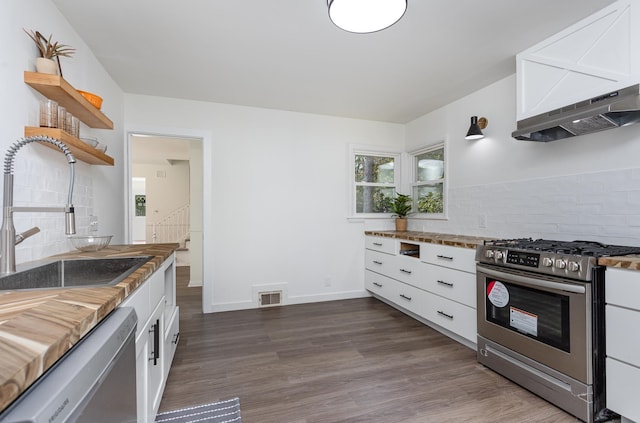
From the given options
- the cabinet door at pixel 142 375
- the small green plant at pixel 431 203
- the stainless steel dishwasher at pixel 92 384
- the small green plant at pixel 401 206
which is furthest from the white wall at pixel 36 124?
the small green plant at pixel 431 203

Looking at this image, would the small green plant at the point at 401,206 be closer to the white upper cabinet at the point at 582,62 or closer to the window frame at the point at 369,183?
the window frame at the point at 369,183

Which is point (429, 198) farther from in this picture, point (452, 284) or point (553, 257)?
point (553, 257)

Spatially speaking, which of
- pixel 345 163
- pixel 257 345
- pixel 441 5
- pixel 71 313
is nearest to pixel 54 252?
pixel 71 313

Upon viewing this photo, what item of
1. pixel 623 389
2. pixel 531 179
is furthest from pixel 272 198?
pixel 623 389

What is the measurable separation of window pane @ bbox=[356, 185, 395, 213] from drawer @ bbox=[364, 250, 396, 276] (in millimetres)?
618

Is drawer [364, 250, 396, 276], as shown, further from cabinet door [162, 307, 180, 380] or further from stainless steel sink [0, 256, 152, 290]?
stainless steel sink [0, 256, 152, 290]

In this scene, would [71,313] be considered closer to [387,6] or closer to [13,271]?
[13,271]

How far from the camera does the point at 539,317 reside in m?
1.90

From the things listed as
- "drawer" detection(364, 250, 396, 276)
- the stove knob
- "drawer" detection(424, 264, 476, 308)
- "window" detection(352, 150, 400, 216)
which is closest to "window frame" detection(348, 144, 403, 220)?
"window" detection(352, 150, 400, 216)

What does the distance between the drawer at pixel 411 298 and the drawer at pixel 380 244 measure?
42 centimetres

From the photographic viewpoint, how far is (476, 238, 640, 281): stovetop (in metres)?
1.67

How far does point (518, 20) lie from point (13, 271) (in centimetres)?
314

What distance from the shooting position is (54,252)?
6.04 feet

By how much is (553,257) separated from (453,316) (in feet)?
3.63
